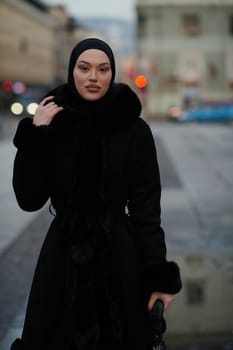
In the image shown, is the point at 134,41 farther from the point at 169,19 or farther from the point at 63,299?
the point at 63,299

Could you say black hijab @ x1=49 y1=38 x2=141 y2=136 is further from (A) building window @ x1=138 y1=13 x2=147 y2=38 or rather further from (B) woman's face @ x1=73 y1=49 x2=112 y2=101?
(A) building window @ x1=138 y1=13 x2=147 y2=38

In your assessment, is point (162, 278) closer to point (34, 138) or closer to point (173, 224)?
point (34, 138)

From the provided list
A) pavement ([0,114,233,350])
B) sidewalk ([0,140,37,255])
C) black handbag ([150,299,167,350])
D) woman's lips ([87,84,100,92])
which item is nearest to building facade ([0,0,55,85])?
pavement ([0,114,233,350])

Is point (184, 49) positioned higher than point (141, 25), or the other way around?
point (141, 25)

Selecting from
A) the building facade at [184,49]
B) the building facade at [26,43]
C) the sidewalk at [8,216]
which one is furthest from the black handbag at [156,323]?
the building facade at [26,43]

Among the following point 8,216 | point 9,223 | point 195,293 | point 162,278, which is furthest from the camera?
point 8,216

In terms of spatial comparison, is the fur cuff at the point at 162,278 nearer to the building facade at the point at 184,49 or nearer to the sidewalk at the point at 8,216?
the sidewalk at the point at 8,216

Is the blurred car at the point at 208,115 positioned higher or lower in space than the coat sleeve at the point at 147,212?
lower

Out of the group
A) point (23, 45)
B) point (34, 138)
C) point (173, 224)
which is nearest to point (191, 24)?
point (23, 45)

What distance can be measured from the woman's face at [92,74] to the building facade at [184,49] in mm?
44261

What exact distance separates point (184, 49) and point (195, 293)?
43.3 meters

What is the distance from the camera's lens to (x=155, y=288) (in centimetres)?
267

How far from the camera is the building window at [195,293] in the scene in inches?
196

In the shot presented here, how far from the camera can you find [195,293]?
518 centimetres
